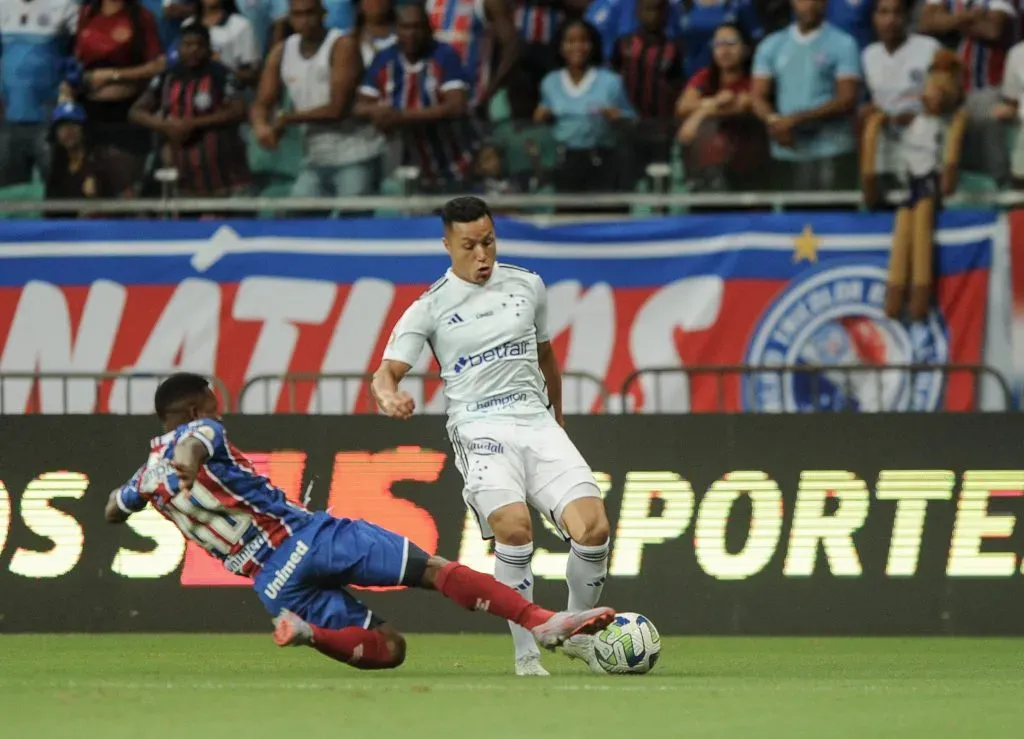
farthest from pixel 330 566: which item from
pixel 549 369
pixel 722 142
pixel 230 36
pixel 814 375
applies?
→ pixel 230 36

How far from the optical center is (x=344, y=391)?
13734 mm

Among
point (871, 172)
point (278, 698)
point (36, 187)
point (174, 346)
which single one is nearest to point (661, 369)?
point (871, 172)

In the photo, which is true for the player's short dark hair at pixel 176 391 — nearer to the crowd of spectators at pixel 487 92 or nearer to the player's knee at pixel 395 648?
the player's knee at pixel 395 648

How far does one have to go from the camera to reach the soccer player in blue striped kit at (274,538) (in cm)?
859

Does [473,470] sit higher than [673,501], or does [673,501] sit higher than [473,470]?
[473,470]

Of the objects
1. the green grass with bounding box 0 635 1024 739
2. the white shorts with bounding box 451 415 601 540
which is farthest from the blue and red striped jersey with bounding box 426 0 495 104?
the white shorts with bounding box 451 415 601 540

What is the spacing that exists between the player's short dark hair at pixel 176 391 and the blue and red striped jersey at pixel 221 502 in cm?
13

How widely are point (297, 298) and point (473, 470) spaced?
5391 millimetres

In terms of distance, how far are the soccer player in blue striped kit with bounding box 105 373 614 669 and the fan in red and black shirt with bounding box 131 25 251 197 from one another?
228 inches

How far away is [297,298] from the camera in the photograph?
14.1 m

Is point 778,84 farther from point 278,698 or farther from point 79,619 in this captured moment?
point 278,698

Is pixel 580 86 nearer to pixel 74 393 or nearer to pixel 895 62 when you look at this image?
pixel 895 62

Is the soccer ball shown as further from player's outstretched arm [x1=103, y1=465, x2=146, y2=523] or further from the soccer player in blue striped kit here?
player's outstretched arm [x1=103, y1=465, x2=146, y2=523]

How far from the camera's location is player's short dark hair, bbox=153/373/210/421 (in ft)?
28.5
